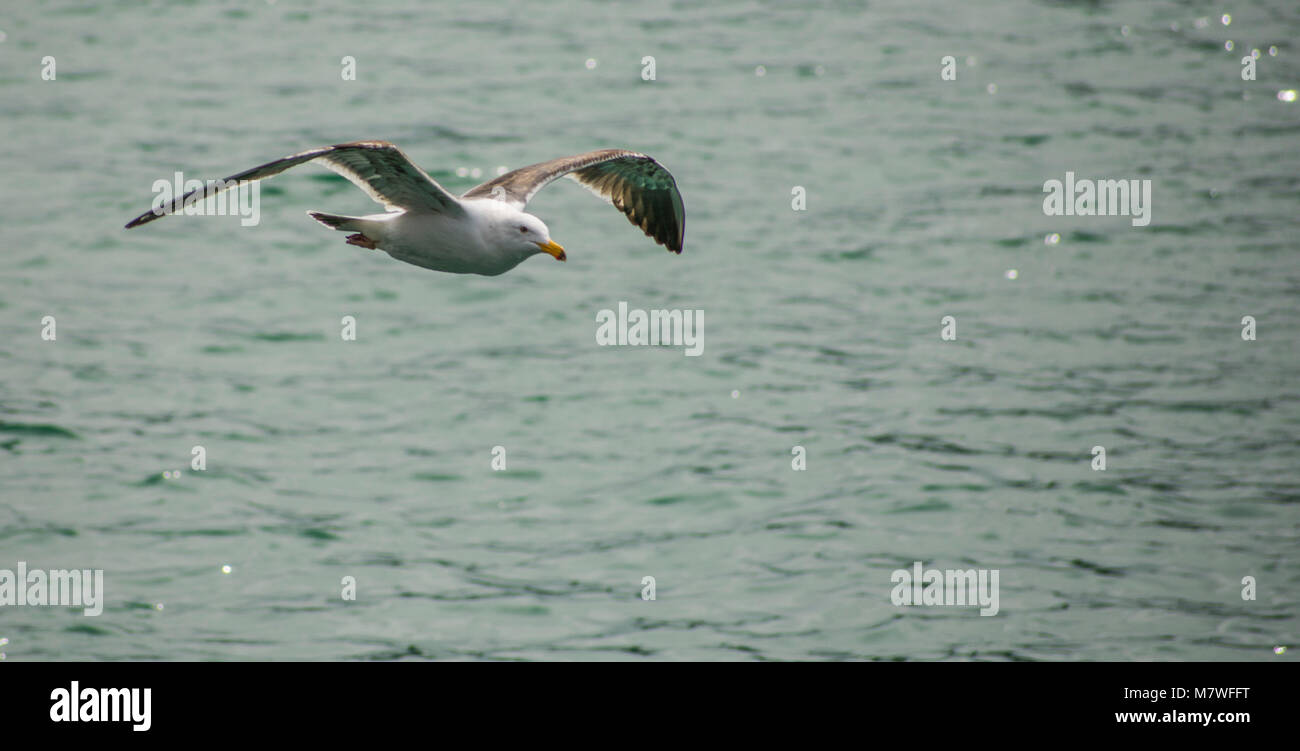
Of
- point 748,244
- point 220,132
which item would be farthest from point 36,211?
point 748,244

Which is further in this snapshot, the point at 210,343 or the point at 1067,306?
the point at 1067,306

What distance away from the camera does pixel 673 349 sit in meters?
25.6

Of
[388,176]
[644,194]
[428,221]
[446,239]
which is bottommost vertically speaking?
[446,239]

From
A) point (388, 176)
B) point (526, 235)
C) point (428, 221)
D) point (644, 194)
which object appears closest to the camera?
point (388, 176)

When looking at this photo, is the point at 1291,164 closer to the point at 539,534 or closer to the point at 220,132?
the point at 539,534

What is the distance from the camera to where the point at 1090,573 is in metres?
19.7

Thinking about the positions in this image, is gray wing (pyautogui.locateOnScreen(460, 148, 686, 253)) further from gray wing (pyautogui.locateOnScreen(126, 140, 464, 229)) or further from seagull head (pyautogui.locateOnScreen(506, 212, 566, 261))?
gray wing (pyautogui.locateOnScreen(126, 140, 464, 229))

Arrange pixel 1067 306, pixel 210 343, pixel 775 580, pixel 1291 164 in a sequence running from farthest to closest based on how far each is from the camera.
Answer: pixel 1291 164 → pixel 1067 306 → pixel 210 343 → pixel 775 580

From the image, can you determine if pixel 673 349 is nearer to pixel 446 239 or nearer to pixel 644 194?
pixel 644 194

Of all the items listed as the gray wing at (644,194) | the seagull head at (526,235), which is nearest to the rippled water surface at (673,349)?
the gray wing at (644,194)

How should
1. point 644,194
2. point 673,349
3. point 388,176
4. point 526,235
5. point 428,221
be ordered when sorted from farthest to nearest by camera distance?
point 673,349 < point 644,194 < point 526,235 < point 428,221 < point 388,176

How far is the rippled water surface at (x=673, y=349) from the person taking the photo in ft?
62.4

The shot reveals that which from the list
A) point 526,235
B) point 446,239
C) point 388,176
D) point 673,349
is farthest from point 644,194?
point 673,349

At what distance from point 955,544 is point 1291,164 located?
15443 millimetres
